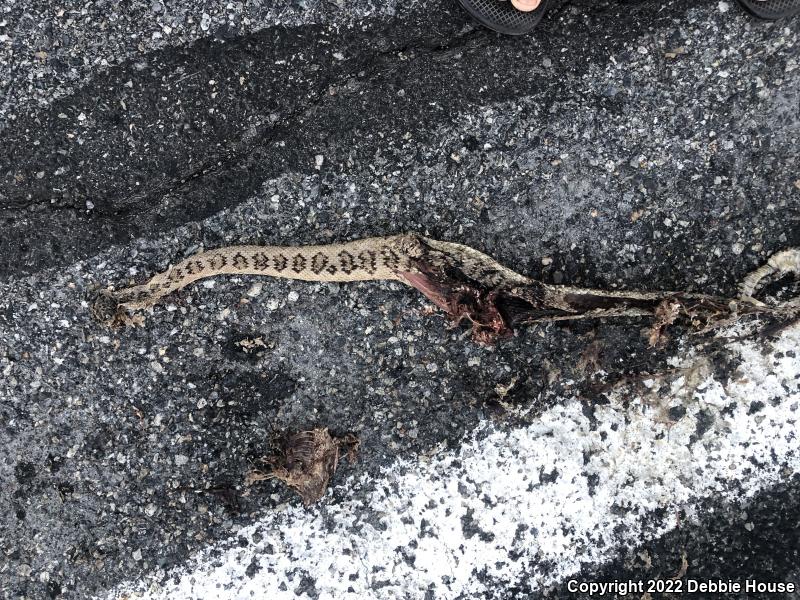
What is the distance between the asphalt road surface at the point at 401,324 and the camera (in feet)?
8.64

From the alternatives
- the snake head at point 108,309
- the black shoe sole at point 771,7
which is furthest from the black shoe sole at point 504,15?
the snake head at point 108,309

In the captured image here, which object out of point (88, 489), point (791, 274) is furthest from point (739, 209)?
point (88, 489)

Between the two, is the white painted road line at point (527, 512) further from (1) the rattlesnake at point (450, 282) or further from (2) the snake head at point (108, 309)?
(2) the snake head at point (108, 309)

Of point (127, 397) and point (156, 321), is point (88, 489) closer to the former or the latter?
point (127, 397)

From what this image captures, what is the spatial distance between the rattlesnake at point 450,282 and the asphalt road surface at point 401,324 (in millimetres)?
79

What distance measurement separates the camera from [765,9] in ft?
8.48

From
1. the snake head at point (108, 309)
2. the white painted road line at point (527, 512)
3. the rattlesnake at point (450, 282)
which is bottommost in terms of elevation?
the white painted road line at point (527, 512)

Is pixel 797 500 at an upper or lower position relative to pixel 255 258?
lower

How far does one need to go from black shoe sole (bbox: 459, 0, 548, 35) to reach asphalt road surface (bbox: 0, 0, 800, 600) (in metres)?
0.07

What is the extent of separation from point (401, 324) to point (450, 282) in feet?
0.95

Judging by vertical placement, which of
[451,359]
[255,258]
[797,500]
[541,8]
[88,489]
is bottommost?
[88,489]

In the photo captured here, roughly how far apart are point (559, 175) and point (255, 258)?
1.38 meters

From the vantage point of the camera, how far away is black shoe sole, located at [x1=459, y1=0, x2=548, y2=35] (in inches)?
102

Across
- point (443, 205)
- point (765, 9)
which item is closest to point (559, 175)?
point (443, 205)
